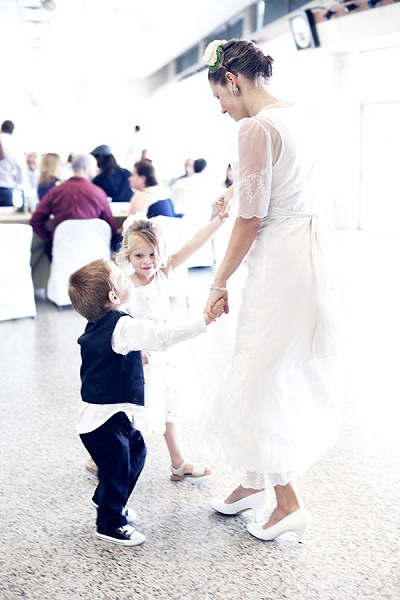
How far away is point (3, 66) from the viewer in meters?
19.2

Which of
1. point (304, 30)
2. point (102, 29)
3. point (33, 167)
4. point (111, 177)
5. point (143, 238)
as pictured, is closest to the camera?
point (143, 238)

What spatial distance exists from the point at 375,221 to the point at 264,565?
995 centimetres

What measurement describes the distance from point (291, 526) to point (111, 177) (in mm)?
5811

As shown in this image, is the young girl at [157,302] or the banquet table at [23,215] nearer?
the young girl at [157,302]

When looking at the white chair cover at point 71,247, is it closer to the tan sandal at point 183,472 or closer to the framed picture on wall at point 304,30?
the tan sandal at point 183,472

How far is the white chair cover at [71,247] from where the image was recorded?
6.18m

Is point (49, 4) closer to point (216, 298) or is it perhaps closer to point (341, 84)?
point (341, 84)

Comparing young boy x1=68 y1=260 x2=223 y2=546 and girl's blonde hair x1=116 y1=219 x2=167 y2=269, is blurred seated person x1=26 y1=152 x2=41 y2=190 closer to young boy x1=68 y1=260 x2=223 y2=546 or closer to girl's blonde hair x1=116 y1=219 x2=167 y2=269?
girl's blonde hair x1=116 y1=219 x2=167 y2=269

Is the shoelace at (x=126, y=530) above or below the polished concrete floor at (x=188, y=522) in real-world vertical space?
above

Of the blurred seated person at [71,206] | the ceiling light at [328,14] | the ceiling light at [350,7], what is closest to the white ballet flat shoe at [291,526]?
the blurred seated person at [71,206]

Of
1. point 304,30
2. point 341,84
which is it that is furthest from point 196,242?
point 341,84

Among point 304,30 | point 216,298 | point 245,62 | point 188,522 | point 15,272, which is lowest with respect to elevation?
point 188,522

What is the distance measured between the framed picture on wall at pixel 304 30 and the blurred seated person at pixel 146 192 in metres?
4.94

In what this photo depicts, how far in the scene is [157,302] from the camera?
279cm
